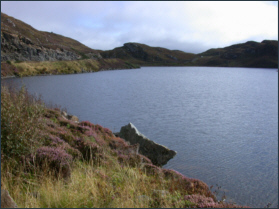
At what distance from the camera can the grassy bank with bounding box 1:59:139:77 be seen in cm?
6126

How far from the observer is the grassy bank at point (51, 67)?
61263 mm

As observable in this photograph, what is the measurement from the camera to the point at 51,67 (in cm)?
7681

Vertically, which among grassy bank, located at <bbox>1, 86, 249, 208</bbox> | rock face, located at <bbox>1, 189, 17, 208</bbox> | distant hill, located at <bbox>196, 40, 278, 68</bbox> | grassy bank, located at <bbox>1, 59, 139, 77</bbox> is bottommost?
grassy bank, located at <bbox>1, 86, 249, 208</bbox>

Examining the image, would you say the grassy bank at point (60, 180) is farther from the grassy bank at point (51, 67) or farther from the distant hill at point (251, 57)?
the distant hill at point (251, 57)

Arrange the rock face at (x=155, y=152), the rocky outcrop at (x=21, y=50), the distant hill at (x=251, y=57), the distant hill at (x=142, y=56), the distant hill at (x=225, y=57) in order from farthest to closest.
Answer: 1. the distant hill at (x=142, y=56)
2. the distant hill at (x=225, y=57)
3. the distant hill at (x=251, y=57)
4. the rocky outcrop at (x=21, y=50)
5. the rock face at (x=155, y=152)

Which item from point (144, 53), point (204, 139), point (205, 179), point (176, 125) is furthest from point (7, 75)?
point (144, 53)

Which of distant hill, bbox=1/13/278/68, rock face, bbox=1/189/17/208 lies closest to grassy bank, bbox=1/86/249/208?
rock face, bbox=1/189/17/208

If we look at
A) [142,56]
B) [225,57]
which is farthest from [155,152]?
[225,57]

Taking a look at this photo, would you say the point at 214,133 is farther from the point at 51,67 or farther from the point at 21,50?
the point at 21,50

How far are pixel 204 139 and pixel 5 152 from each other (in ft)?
46.2

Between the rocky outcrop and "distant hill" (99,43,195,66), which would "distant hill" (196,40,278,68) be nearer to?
"distant hill" (99,43,195,66)

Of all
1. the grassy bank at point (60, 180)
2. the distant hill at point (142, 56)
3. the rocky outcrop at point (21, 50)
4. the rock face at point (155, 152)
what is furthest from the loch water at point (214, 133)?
the distant hill at point (142, 56)

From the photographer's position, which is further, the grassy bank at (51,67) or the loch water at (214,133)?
the grassy bank at (51,67)

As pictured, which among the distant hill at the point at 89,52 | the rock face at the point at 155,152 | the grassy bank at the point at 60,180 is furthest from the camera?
the distant hill at the point at 89,52
